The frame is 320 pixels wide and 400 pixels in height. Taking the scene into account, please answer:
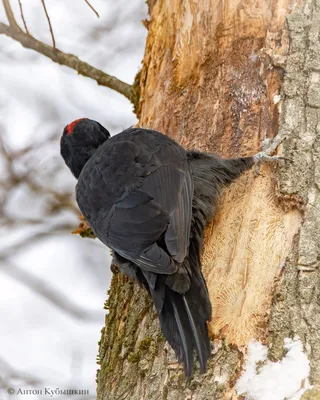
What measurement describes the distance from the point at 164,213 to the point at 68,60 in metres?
1.85

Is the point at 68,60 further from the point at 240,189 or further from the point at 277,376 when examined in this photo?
the point at 277,376

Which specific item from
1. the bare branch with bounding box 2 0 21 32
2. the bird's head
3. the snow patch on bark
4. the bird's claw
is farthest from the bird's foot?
the bare branch with bounding box 2 0 21 32

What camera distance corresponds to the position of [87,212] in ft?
9.14

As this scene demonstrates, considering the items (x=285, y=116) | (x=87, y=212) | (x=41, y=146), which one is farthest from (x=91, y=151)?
(x=41, y=146)

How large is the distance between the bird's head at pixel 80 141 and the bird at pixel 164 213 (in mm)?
331

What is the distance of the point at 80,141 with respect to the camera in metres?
3.31

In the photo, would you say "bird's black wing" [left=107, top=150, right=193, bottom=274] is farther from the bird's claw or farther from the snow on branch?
the snow on branch

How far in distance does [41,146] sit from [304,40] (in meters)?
2.64

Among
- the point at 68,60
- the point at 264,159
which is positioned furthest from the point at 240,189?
the point at 68,60

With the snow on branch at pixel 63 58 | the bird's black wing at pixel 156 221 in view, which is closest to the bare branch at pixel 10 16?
the snow on branch at pixel 63 58

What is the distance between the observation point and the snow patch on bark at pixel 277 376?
1.89m

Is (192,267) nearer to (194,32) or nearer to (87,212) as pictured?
(87,212)

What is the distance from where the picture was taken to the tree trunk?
2.10 m

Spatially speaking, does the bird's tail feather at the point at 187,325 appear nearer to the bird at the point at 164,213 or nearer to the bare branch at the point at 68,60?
the bird at the point at 164,213
